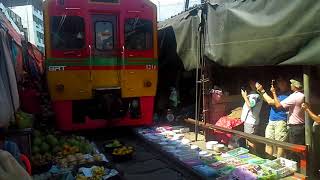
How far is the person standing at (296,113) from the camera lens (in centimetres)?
491

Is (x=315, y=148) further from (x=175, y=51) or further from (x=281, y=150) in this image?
(x=175, y=51)

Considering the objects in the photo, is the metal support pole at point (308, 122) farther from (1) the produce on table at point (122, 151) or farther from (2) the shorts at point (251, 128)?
(1) the produce on table at point (122, 151)

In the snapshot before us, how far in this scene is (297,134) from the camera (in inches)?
195

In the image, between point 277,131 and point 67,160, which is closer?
point 277,131

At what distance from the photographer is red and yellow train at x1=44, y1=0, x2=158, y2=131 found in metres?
7.05

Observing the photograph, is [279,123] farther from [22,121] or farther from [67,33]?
[67,33]

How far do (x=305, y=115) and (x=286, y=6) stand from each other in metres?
1.44

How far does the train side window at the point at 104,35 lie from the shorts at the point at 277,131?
3690mm

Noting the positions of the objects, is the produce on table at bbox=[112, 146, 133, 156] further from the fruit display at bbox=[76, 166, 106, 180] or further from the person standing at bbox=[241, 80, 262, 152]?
the person standing at bbox=[241, 80, 262, 152]

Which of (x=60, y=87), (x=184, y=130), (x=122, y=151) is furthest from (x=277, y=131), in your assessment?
(x=60, y=87)

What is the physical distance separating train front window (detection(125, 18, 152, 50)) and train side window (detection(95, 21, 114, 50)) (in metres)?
0.34

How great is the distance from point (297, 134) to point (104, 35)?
170 inches

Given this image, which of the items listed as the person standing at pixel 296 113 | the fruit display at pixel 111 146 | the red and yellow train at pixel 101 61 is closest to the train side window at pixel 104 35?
the red and yellow train at pixel 101 61

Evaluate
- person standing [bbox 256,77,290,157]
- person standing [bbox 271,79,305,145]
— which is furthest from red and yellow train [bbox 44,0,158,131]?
person standing [bbox 271,79,305,145]
